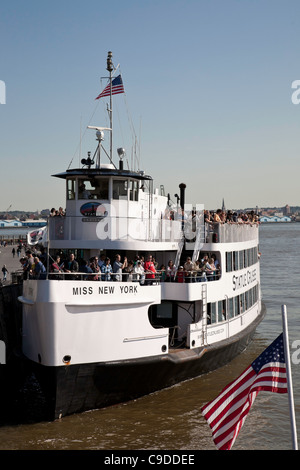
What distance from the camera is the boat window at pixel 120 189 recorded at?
17250mm

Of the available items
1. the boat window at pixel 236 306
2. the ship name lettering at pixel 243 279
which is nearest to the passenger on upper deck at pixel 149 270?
the ship name lettering at pixel 243 279

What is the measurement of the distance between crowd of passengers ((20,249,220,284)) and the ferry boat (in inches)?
2.1

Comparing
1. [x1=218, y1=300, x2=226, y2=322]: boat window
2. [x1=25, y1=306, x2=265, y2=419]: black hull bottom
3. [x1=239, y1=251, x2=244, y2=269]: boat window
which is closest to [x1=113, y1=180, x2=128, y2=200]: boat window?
[x1=218, y1=300, x2=226, y2=322]: boat window

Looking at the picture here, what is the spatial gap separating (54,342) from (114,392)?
2.38 metres

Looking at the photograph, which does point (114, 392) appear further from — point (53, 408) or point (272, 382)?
point (272, 382)

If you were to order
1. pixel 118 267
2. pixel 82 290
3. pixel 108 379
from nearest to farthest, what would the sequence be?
pixel 82 290, pixel 108 379, pixel 118 267

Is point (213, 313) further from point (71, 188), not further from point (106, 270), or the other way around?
point (71, 188)

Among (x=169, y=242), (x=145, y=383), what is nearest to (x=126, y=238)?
(x=169, y=242)

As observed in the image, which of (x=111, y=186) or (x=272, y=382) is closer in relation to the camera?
(x=272, y=382)

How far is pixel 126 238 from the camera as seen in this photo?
16750 millimetres

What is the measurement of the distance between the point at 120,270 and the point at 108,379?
2.69 meters

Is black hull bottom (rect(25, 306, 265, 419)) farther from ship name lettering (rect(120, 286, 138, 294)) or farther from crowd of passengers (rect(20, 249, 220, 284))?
crowd of passengers (rect(20, 249, 220, 284))

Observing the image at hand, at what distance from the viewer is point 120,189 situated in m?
17.3

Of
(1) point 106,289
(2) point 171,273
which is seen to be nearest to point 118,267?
(1) point 106,289
